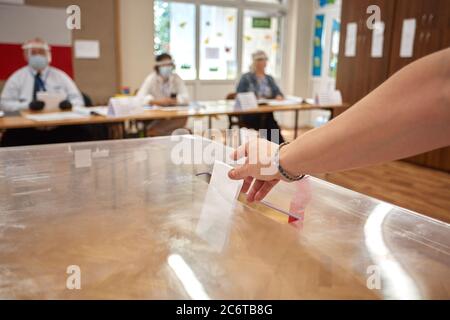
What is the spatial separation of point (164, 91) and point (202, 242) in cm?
398

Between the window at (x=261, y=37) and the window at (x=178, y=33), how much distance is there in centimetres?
98

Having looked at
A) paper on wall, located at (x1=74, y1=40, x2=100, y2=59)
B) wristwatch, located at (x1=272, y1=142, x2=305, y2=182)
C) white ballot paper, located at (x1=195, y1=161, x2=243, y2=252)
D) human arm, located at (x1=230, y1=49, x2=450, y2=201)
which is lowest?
white ballot paper, located at (x1=195, y1=161, x2=243, y2=252)

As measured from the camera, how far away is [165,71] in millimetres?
4516

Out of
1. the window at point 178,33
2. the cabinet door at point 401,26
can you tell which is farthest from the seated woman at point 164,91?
the cabinet door at point 401,26

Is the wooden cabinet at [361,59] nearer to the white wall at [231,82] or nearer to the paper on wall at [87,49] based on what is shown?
the white wall at [231,82]

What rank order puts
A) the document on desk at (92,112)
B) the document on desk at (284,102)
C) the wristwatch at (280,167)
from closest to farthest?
the wristwatch at (280,167) → the document on desk at (92,112) → the document on desk at (284,102)

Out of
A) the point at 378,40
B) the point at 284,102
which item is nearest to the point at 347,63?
the point at 378,40

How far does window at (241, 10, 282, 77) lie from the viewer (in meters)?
6.90

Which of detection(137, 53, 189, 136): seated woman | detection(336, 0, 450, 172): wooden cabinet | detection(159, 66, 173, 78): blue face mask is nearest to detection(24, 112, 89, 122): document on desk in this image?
detection(137, 53, 189, 136): seated woman

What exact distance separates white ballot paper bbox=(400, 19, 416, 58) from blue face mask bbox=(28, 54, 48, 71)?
12.4 feet

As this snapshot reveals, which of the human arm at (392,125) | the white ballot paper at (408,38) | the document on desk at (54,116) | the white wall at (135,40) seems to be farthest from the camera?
the white wall at (135,40)

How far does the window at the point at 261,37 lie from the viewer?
6897 mm

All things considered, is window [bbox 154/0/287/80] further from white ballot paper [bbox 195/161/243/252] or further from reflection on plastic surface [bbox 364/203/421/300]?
reflection on plastic surface [bbox 364/203/421/300]

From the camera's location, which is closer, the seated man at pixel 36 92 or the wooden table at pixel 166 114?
the wooden table at pixel 166 114
